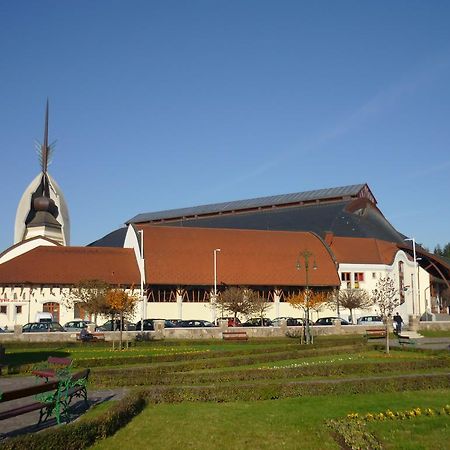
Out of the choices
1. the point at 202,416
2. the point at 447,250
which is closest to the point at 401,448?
the point at 202,416

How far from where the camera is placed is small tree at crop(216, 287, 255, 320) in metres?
59.8

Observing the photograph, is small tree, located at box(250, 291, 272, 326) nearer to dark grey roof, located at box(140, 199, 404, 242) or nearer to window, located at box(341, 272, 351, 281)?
window, located at box(341, 272, 351, 281)

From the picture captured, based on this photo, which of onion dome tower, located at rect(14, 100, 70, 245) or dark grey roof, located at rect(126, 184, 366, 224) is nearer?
onion dome tower, located at rect(14, 100, 70, 245)

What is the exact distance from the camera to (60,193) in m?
96.2

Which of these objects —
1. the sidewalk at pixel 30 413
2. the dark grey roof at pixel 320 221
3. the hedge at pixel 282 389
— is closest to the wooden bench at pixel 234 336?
the sidewalk at pixel 30 413

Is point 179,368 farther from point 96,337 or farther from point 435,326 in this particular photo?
point 435,326

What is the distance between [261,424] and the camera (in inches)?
532

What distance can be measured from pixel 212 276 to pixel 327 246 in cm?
1622

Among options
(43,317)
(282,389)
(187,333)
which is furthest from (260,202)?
(282,389)

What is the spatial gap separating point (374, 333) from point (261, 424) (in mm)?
31322

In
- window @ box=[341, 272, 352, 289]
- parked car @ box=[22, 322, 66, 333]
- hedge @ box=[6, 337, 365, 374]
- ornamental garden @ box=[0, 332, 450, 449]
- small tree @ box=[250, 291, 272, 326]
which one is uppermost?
window @ box=[341, 272, 352, 289]

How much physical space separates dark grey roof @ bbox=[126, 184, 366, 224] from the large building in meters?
11.7

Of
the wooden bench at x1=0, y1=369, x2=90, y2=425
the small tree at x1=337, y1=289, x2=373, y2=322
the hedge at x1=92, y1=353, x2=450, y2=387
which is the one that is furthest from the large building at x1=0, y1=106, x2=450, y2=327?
the wooden bench at x1=0, y1=369, x2=90, y2=425

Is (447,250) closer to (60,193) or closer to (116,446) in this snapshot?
(60,193)
